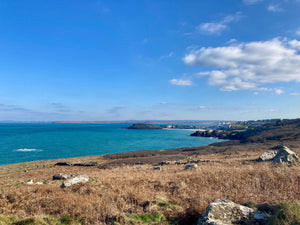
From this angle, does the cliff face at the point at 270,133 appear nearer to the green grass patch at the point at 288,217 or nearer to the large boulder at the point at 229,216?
the green grass patch at the point at 288,217

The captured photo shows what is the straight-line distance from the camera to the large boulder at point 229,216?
5.66 meters

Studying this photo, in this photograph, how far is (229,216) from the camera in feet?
19.4

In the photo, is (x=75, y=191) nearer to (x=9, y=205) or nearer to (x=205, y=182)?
(x=9, y=205)

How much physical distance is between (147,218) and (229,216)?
2850 millimetres

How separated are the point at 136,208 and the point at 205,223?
10.6ft

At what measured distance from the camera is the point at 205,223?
5.56m

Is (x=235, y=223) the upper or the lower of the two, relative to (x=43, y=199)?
upper

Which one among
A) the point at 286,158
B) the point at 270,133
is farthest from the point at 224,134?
the point at 286,158

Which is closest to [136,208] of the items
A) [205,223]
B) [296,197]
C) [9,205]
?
[205,223]

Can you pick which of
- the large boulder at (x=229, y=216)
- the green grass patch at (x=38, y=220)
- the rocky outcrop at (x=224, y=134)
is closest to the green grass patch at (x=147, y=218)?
the large boulder at (x=229, y=216)

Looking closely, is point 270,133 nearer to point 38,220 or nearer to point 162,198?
point 162,198

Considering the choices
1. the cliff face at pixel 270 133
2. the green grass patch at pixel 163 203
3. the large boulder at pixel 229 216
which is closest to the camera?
the large boulder at pixel 229 216

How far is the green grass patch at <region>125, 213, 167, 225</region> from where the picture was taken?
6.67 m

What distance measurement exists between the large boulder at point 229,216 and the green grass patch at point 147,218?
5.34 feet
